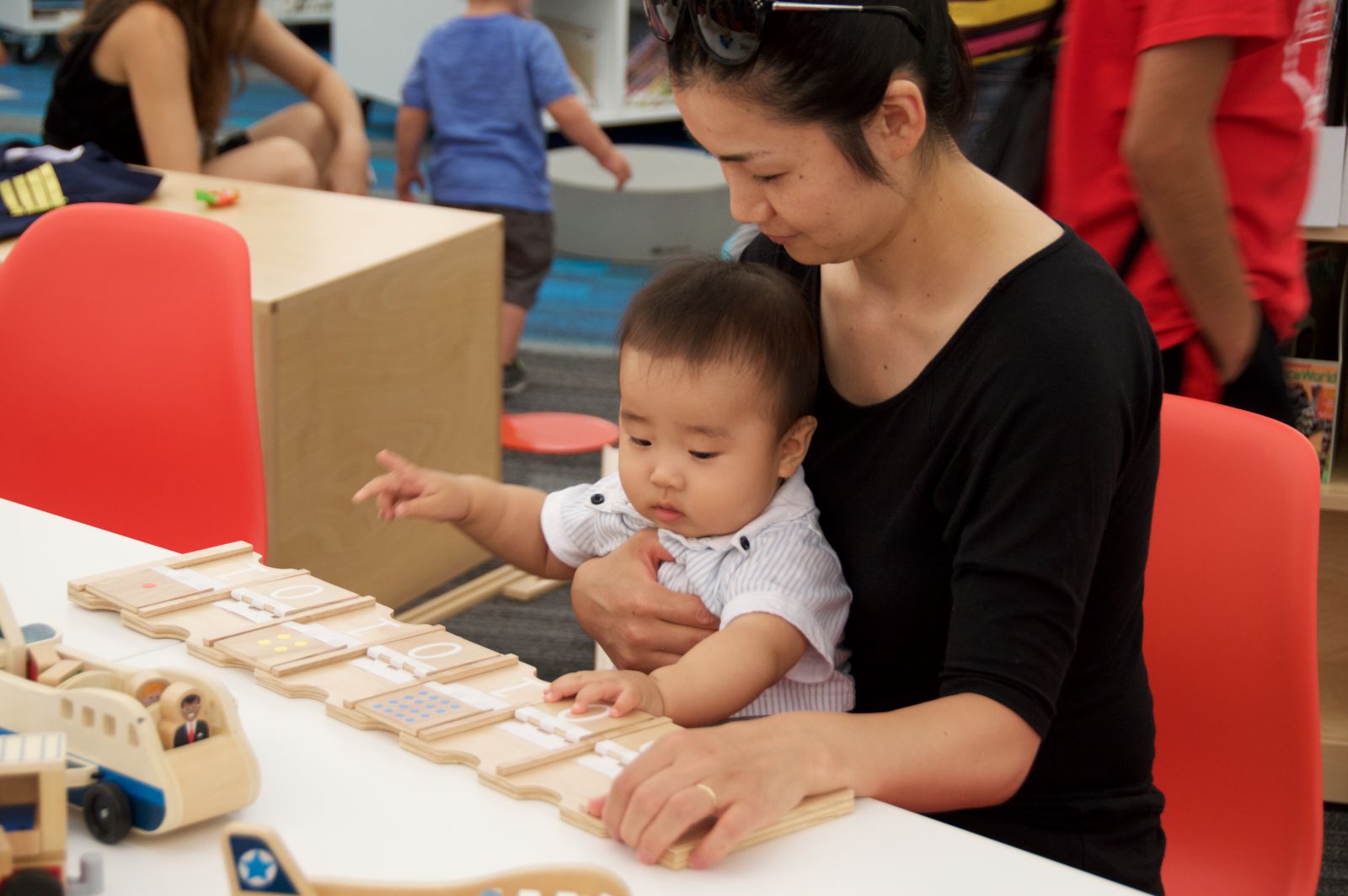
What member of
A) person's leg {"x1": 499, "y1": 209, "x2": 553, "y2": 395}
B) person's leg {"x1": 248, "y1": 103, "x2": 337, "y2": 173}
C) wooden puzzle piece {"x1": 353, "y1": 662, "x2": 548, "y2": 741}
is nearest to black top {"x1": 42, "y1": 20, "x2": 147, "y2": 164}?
person's leg {"x1": 248, "y1": 103, "x2": 337, "y2": 173}

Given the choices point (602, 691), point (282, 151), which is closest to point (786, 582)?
point (602, 691)

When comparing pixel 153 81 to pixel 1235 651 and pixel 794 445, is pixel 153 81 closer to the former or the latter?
pixel 794 445

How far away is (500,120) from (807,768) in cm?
295

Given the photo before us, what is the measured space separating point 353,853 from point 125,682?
160 millimetres

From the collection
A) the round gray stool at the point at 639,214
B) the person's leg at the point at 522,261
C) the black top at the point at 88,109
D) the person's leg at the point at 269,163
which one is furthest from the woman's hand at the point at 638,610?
the round gray stool at the point at 639,214

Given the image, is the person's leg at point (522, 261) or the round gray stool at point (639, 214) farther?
the round gray stool at point (639, 214)

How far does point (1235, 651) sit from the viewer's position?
1.21 metres

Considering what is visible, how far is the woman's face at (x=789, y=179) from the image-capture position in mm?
1010

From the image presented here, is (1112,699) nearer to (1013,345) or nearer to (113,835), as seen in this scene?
(1013,345)

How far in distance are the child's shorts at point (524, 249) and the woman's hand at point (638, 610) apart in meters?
2.43

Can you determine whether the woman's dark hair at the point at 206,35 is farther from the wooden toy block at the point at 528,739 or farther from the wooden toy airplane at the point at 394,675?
the wooden toy block at the point at 528,739

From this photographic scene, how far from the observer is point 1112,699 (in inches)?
43.7

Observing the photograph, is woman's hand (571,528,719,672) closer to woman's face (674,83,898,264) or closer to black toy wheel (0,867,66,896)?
woman's face (674,83,898,264)

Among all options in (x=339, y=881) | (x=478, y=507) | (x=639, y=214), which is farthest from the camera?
(x=639, y=214)
